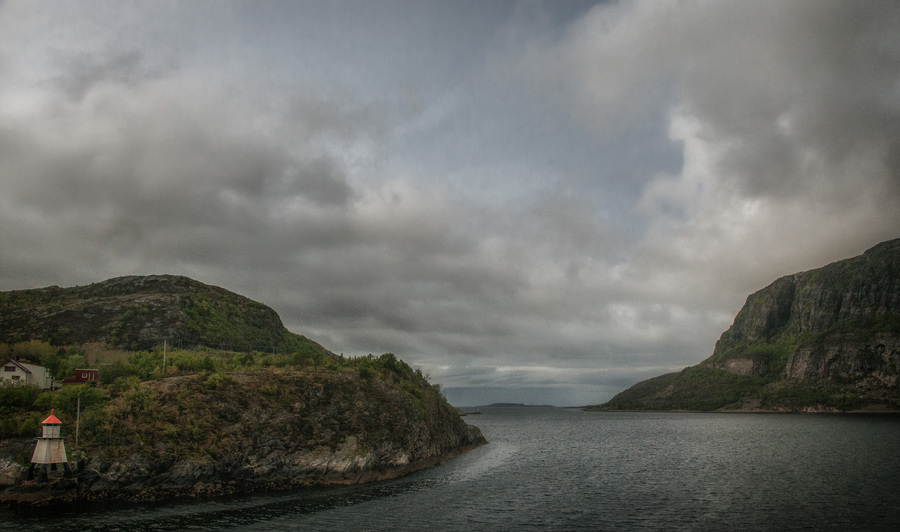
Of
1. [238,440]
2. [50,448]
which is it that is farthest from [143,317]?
[238,440]

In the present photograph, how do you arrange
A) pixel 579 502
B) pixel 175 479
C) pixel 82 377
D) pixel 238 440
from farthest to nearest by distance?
pixel 82 377, pixel 238 440, pixel 175 479, pixel 579 502

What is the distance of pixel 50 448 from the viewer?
177ft

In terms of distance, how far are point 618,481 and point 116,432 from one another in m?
67.0

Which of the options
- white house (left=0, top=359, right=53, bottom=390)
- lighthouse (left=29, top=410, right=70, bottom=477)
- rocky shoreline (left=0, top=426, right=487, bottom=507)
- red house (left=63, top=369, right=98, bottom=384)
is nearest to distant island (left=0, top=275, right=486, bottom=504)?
rocky shoreline (left=0, top=426, right=487, bottom=507)

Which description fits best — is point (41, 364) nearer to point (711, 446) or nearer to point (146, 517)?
point (146, 517)

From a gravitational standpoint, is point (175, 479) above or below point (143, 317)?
below

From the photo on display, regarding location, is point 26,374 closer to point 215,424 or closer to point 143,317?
point 215,424

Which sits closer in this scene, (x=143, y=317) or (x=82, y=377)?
(x=82, y=377)

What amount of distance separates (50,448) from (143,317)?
9637cm

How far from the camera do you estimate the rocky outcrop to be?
56.4m

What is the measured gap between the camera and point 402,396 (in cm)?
9088

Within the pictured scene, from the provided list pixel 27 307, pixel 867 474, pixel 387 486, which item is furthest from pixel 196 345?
pixel 867 474

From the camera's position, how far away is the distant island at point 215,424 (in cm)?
5681

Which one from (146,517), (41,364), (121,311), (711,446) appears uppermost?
(121,311)
